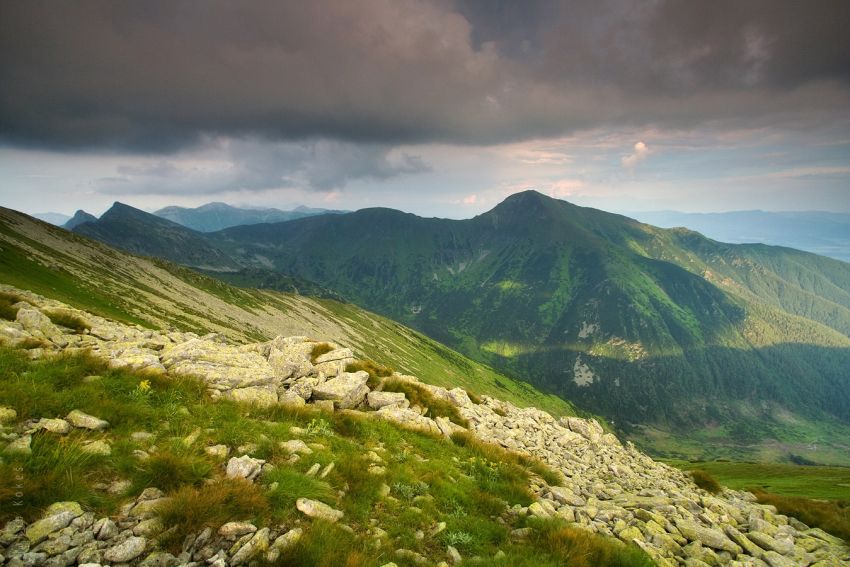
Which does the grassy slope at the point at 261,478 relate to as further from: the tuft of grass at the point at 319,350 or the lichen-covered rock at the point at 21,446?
the tuft of grass at the point at 319,350

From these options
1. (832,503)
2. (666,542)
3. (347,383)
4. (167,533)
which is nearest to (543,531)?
(666,542)

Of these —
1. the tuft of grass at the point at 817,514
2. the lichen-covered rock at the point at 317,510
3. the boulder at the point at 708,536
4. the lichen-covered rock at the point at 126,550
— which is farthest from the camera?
the tuft of grass at the point at 817,514

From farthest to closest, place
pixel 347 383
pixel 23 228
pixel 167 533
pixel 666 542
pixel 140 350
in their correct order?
pixel 23 228 → pixel 347 383 → pixel 140 350 → pixel 666 542 → pixel 167 533

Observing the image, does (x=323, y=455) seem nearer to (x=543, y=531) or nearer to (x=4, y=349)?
(x=543, y=531)

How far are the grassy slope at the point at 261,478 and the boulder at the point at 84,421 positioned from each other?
29cm

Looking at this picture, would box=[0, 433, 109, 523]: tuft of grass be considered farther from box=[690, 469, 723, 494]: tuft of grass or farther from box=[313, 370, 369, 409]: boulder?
box=[690, 469, 723, 494]: tuft of grass

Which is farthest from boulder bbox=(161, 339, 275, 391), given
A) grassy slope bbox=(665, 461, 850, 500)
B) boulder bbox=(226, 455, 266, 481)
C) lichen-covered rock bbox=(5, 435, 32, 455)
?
grassy slope bbox=(665, 461, 850, 500)

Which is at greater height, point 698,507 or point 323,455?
point 323,455

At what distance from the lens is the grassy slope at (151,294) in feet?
268

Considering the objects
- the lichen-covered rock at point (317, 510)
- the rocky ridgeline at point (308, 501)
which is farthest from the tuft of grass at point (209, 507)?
the lichen-covered rock at point (317, 510)

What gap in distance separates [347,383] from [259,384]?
469 centimetres

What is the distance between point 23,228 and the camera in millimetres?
126625

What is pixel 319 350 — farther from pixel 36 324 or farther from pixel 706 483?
pixel 706 483

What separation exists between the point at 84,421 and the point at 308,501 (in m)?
6.16
